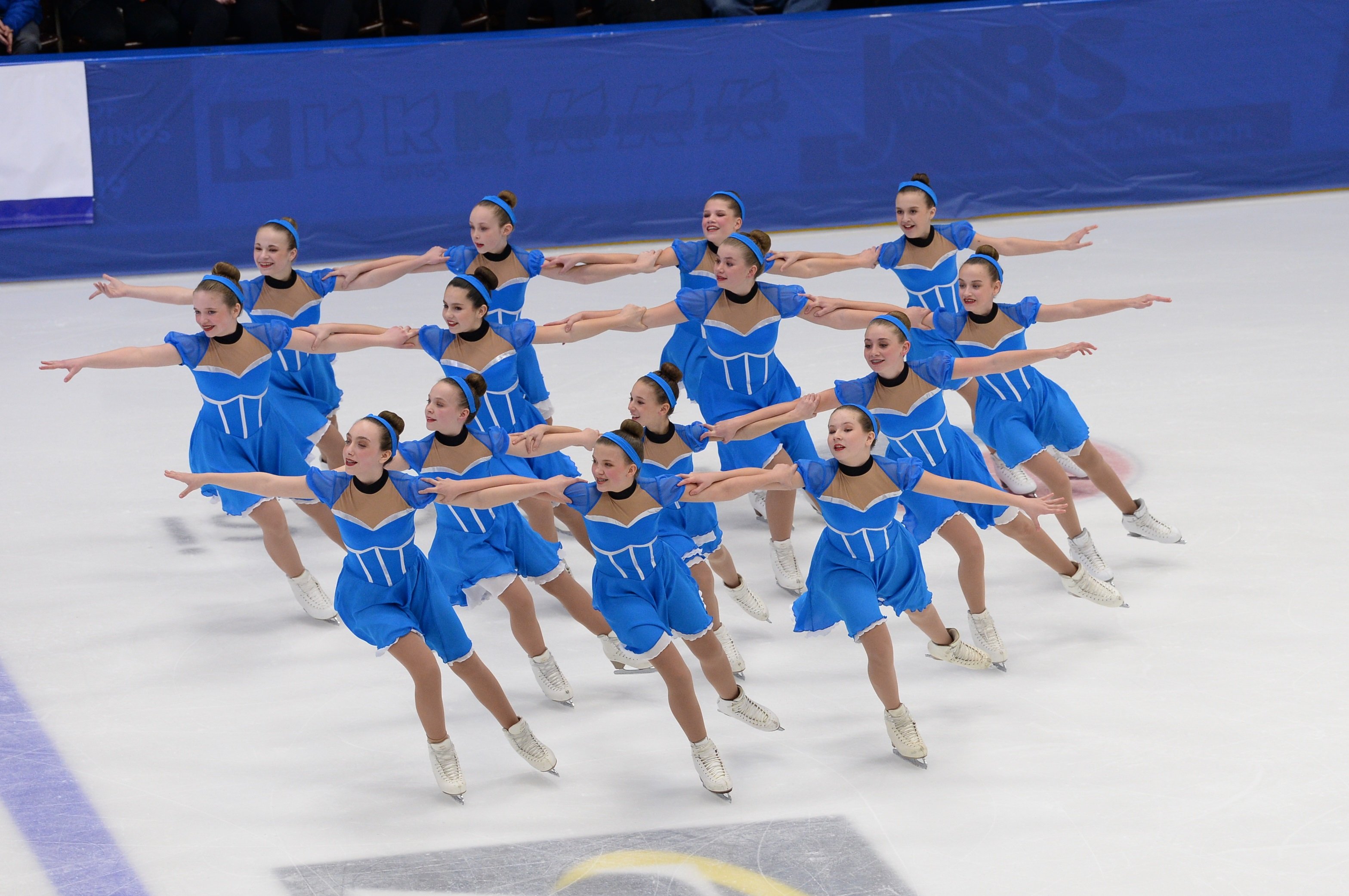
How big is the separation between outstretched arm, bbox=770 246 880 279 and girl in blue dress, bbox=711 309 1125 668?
117 centimetres

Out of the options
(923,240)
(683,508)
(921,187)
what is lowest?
(683,508)

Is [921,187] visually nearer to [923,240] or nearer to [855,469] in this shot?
[923,240]

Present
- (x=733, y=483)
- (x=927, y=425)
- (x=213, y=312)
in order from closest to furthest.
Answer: (x=733, y=483)
(x=927, y=425)
(x=213, y=312)

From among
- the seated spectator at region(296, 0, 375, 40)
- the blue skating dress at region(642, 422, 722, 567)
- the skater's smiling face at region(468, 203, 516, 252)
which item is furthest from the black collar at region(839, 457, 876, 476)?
the seated spectator at region(296, 0, 375, 40)

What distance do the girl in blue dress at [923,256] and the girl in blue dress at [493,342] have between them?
1.12 m

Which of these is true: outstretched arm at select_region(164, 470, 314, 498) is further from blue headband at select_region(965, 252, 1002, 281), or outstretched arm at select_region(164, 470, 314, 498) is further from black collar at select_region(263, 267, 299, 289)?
blue headband at select_region(965, 252, 1002, 281)

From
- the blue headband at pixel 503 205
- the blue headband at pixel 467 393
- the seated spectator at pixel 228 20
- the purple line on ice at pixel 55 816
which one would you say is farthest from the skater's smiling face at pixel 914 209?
the seated spectator at pixel 228 20

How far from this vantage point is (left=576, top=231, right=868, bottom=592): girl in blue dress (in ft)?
20.4

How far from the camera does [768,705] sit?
18.0 feet

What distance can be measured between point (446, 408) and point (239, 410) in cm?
129

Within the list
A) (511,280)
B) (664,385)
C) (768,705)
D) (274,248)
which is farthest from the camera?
(511,280)

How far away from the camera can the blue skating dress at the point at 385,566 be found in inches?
192

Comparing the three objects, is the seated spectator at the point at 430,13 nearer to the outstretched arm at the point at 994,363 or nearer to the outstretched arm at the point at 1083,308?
the outstretched arm at the point at 1083,308

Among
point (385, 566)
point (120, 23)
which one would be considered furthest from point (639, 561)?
point (120, 23)
